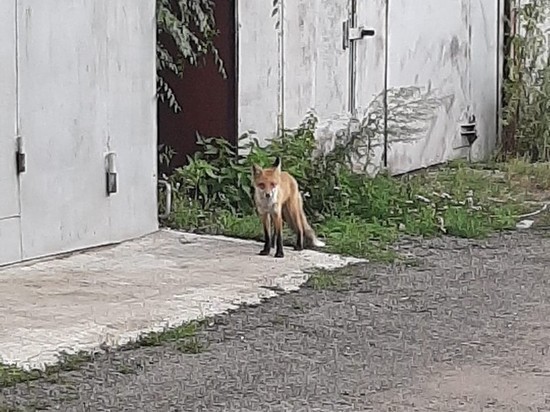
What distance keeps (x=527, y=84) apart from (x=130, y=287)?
24.1 feet

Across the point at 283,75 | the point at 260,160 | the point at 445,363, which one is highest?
the point at 283,75

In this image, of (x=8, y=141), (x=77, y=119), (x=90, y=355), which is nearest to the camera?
(x=90, y=355)

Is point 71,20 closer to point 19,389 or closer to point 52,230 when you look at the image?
point 52,230

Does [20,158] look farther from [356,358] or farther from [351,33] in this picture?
[351,33]

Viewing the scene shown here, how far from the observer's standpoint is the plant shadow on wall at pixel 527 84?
12570 millimetres

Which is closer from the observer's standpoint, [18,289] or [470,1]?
[18,289]

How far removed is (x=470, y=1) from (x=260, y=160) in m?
4.74

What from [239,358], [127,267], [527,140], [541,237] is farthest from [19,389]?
[527,140]

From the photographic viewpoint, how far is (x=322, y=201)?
9086mm

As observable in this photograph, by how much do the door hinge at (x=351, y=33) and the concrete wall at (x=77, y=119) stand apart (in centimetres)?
252

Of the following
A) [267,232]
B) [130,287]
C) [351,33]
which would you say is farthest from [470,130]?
[130,287]

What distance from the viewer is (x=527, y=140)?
507 inches

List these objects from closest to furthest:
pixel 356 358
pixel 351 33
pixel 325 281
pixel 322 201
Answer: pixel 356 358
pixel 325 281
pixel 322 201
pixel 351 33

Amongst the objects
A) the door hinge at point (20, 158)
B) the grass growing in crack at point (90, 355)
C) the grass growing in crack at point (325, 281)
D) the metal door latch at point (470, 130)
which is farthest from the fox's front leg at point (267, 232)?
the metal door latch at point (470, 130)
